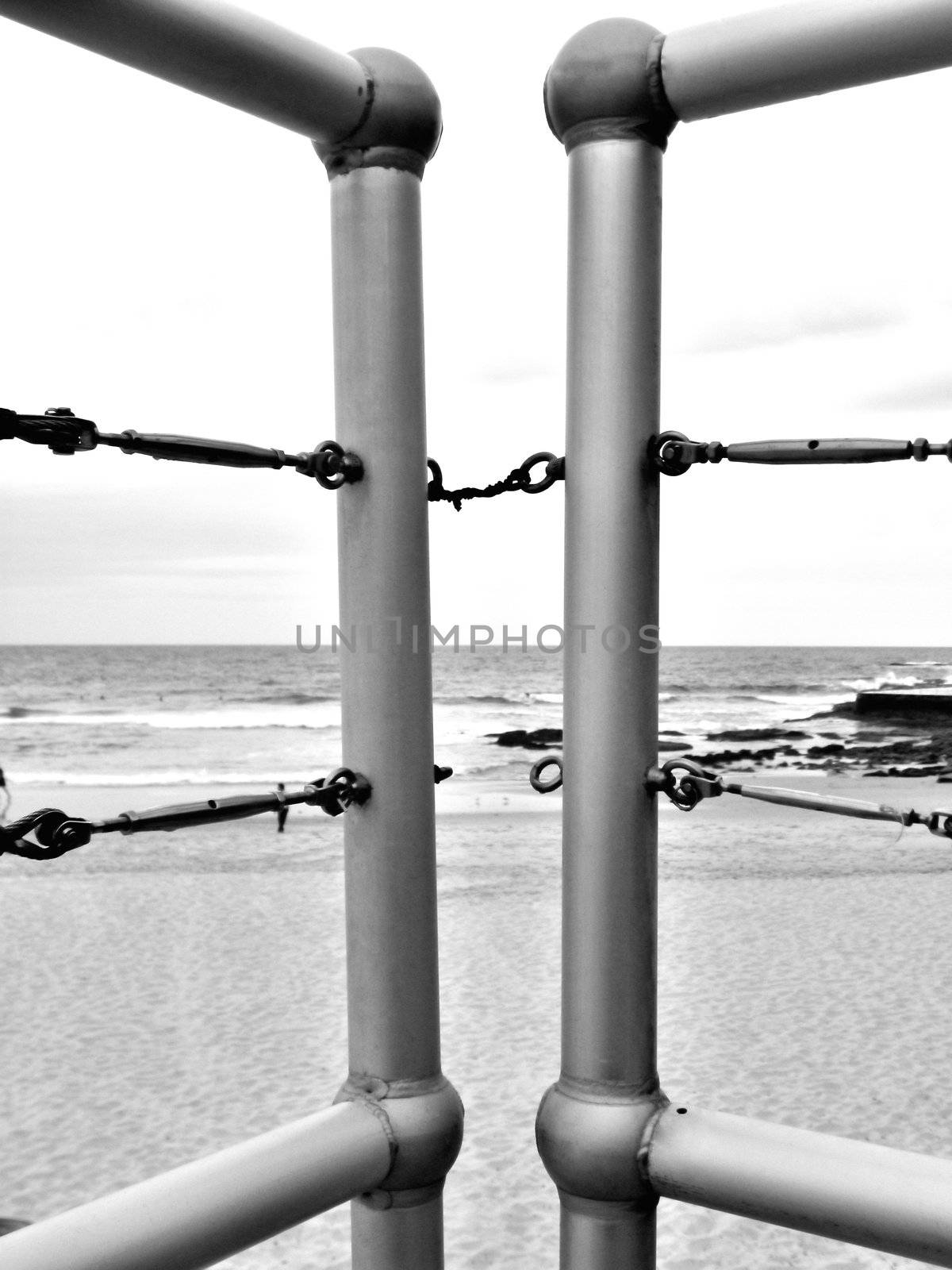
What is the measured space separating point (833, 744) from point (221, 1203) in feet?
54.4

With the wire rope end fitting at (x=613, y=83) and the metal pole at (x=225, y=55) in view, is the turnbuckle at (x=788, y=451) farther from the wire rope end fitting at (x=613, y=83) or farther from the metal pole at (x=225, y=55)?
the metal pole at (x=225, y=55)

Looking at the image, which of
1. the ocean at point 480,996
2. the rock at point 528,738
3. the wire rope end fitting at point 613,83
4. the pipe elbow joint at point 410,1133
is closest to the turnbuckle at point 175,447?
the wire rope end fitting at point 613,83

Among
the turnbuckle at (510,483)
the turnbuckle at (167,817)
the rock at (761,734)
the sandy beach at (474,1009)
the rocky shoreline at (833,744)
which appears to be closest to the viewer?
the turnbuckle at (167,817)

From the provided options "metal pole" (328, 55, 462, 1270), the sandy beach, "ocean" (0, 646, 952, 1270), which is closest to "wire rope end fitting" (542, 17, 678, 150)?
"metal pole" (328, 55, 462, 1270)

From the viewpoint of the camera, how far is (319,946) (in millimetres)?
6406

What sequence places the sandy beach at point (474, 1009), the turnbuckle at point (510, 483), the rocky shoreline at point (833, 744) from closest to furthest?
the turnbuckle at point (510, 483) < the sandy beach at point (474, 1009) < the rocky shoreline at point (833, 744)

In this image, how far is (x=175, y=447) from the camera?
A: 29.7 inches

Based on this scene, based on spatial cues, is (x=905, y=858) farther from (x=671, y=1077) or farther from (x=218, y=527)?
(x=218, y=527)

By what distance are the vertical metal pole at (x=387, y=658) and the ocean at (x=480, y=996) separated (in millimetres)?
1877

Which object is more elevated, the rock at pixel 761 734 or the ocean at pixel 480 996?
the rock at pixel 761 734

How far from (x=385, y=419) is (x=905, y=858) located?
8900mm

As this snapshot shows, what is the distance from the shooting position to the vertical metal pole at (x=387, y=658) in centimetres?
85

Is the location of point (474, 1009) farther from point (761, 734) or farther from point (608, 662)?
point (761, 734)

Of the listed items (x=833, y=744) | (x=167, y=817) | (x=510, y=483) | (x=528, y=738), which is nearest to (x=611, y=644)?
(x=510, y=483)
